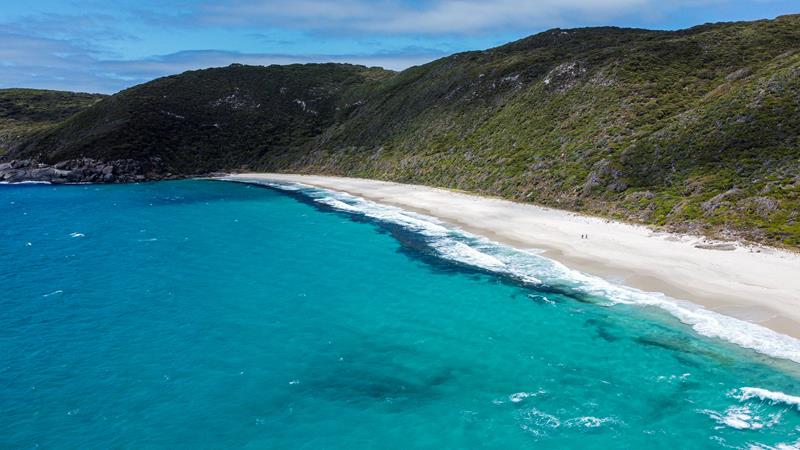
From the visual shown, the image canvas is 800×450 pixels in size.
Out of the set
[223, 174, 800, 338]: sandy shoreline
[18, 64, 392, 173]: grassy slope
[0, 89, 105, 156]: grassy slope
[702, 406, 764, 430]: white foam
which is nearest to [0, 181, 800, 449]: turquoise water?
[702, 406, 764, 430]: white foam

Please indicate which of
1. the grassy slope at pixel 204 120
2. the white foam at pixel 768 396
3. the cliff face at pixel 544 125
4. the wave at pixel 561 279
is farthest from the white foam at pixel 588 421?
the grassy slope at pixel 204 120

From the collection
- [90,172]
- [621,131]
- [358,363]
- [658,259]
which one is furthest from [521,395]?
[90,172]

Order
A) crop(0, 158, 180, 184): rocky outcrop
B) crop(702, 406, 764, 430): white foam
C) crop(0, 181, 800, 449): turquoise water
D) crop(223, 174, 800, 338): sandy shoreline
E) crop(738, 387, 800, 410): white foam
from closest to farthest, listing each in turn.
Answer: crop(702, 406, 764, 430): white foam, crop(0, 181, 800, 449): turquoise water, crop(738, 387, 800, 410): white foam, crop(223, 174, 800, 338): sandy shoreline, crop(0, 158, 180, 184): rocky outcrop

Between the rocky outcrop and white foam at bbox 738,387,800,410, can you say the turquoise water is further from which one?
the rocky outcrop

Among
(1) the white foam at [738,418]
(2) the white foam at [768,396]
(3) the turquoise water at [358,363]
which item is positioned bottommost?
(3) the turquoise water at [358,363]

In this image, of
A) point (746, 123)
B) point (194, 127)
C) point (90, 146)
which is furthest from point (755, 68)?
point (90, 146)

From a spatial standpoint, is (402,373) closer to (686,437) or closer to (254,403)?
(254,403)

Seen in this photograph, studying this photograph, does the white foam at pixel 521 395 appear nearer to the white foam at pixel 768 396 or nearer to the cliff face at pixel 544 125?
the white foam at pixel 768 396
